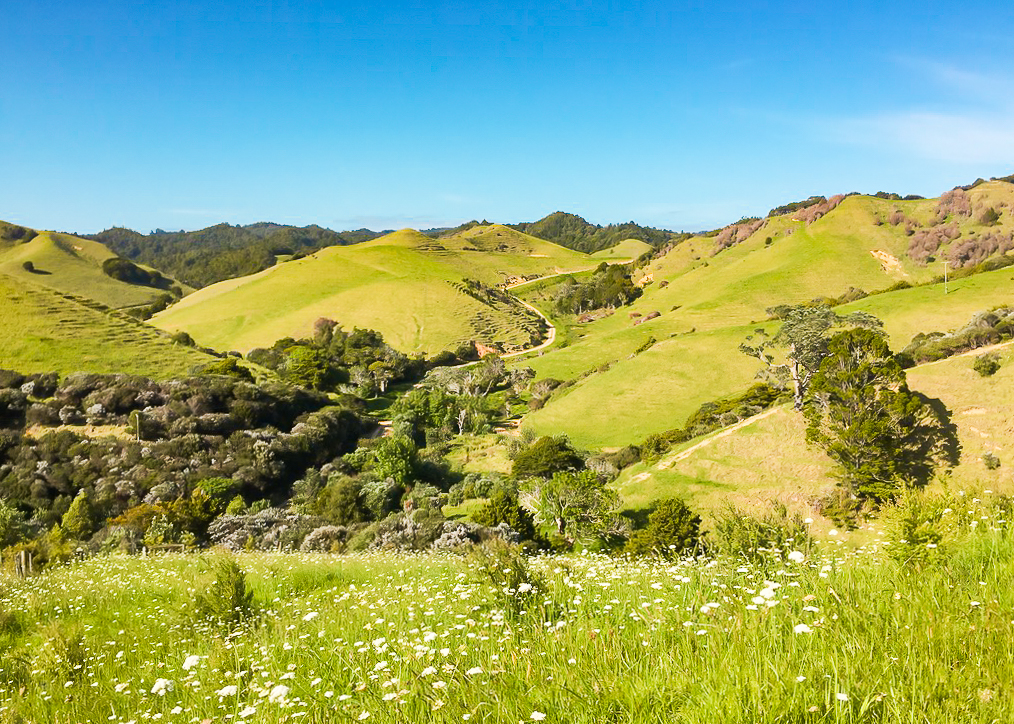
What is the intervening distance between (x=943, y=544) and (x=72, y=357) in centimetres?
6458

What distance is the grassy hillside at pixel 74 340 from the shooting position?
51.2 metres

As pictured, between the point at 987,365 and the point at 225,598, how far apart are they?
118ft

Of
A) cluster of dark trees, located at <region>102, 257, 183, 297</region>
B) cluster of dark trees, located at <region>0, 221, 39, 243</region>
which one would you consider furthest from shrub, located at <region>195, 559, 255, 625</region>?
cluster of dark trees, located at <region>0, 221, 39, 243</region>

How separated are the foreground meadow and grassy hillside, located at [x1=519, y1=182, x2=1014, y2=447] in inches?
1625

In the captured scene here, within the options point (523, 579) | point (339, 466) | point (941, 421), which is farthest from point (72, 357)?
point (941, 421)

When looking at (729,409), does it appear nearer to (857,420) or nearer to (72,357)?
(857,420)

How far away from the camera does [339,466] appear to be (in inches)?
1636

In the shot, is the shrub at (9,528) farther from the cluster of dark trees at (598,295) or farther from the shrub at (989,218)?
the shrub at (989,218)

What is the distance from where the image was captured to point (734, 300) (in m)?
85.3

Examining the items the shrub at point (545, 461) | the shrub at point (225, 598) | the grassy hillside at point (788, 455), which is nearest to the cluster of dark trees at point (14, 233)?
the shrub at point (545, 461)

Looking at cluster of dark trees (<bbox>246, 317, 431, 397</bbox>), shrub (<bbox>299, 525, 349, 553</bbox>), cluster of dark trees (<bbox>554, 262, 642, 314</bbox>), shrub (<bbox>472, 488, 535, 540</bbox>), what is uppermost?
cluster of dark trees (<bbox>554, 262, 642, 314</bbox>)

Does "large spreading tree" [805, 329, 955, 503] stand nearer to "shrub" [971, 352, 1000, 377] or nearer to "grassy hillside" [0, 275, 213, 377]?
"shrub" [971, 352, 1000, 377]

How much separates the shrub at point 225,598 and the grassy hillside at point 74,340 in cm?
5473

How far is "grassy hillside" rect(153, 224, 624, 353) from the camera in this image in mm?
94312
